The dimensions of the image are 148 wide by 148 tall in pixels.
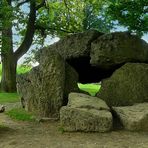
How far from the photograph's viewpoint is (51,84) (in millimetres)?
15617

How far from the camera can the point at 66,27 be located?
35406 millimetres

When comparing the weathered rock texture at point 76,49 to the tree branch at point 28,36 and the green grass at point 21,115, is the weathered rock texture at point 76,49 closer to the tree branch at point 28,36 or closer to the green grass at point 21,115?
the green grass at point 21,115

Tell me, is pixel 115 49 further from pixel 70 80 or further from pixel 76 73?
pixel 70 80

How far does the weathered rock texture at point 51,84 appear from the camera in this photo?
15.6 m

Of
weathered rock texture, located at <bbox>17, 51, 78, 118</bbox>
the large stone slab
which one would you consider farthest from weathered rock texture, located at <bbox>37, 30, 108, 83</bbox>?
the large stone slab

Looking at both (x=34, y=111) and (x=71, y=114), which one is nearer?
(x=71, y=114)

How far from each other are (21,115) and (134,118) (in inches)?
228

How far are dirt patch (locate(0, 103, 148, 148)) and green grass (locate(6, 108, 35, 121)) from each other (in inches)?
79.7

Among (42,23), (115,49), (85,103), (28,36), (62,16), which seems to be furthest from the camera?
(62,16)

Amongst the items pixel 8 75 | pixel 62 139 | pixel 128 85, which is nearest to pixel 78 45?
pixel 128 85

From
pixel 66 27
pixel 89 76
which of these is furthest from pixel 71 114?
pixel 66 27

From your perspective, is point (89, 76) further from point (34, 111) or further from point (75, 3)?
point (75, 3)

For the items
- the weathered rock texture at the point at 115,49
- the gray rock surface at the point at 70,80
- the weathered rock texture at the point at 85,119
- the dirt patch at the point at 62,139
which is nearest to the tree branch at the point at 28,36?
the gray rock surface at the point at 70,80

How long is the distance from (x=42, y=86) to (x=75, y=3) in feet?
66.9
